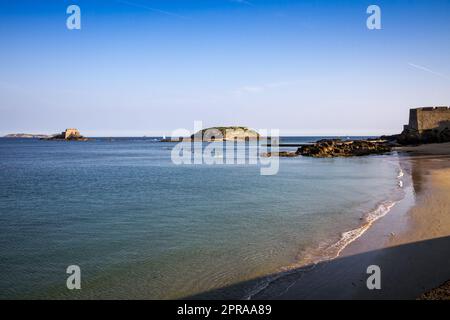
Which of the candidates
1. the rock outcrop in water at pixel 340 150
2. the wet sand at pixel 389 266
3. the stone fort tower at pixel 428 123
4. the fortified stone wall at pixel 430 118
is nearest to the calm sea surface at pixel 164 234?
the wet sand at pixel 389 266

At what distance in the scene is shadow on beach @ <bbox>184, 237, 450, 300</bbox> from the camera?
7131 mm

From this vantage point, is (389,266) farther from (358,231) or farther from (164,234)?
(164,234)

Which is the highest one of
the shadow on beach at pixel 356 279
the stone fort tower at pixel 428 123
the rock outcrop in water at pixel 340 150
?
the stone fort tower at pixel 428 123

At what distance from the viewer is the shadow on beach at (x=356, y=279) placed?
7.13m

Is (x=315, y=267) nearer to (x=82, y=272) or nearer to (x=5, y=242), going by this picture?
(x=82, y=272)

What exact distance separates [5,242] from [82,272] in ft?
13.5

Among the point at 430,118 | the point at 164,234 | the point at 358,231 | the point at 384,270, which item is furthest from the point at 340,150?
the point at 384,270

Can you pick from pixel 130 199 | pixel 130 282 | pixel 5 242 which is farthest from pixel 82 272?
pixel 130 199

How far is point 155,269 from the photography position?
8703 mm

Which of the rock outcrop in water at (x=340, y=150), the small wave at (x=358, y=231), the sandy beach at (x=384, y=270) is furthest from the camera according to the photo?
the rock outcrop in water at (x=340, y=150)

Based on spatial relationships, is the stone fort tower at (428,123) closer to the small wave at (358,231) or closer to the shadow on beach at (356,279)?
the small wave at (358,231)

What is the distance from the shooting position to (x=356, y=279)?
7793 millimetres

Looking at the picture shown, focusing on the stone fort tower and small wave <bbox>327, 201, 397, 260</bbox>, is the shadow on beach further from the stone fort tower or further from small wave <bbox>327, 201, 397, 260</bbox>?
the stone fort tower
